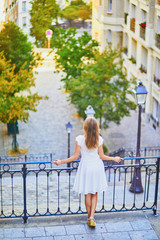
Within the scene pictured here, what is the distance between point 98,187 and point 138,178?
9430mm

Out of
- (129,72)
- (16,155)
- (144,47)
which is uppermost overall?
(144,47)

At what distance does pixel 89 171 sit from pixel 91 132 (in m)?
0.72

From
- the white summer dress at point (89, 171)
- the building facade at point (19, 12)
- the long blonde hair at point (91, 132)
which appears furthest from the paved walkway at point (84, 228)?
the building facade at point (19, 12)

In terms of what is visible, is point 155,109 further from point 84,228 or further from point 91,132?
point 91,132

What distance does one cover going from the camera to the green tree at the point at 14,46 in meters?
27.1

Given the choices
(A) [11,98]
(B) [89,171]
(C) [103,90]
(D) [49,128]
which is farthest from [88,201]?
(D) [49,128]

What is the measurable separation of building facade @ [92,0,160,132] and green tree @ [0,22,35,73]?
4.91 metres

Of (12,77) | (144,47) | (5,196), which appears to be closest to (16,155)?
(12,77)

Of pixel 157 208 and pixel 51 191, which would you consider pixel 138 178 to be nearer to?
pixel 51 191

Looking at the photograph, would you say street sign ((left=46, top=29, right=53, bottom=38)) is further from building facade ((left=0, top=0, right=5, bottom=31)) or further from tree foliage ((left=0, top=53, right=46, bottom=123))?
tree foliage ((left=0, top=53, right=46, bottom=123))

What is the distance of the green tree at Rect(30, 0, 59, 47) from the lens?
3581 centimetres

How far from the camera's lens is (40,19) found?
124 ft

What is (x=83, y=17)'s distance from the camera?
54094 mm

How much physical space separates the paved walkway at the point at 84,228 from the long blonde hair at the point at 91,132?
5.23 ft
